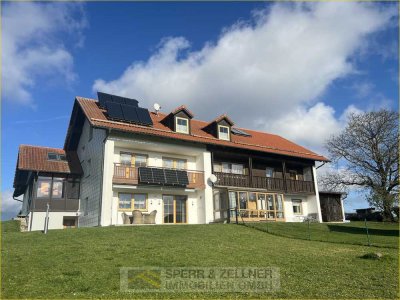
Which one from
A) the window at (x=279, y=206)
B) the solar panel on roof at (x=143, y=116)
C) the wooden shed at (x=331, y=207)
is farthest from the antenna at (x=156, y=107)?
the wooden shed at (x=331, y=207)

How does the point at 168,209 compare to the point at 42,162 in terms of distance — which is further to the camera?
the point at 42,162

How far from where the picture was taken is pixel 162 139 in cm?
2356

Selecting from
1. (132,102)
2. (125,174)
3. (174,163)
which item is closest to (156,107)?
(132,102)

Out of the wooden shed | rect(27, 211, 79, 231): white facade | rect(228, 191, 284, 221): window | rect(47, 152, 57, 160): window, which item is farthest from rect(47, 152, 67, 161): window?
the wooden shed

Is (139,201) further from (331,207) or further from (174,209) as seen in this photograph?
(331,207)

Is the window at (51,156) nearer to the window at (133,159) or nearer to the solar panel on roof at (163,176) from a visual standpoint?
the window at (133,159)

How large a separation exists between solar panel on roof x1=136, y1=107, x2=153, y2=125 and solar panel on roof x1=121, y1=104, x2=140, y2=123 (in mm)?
286

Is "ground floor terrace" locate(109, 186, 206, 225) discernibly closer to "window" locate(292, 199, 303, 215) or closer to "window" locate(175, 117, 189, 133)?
"window" locate(175, 117, 189, 133)

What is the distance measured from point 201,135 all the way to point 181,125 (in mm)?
1847

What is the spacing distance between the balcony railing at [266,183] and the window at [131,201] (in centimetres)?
554

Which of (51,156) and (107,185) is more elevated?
(51,156)

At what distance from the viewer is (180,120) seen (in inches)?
1005

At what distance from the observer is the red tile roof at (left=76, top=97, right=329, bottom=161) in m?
22.2

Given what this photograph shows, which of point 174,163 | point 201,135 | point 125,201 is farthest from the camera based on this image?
point 201,135
